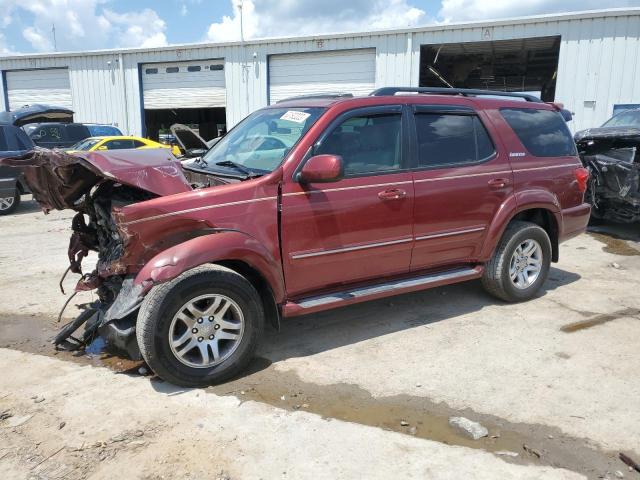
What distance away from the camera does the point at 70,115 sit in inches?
672

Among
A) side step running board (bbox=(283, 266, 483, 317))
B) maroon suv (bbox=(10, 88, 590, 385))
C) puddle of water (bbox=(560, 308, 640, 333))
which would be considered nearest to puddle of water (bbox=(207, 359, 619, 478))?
maroon suv (bbox=(10, 88, 590, 385))

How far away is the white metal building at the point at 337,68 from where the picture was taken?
1448cm

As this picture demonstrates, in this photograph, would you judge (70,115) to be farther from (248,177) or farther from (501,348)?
(501,348)

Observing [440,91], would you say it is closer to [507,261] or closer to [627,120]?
[507,261]

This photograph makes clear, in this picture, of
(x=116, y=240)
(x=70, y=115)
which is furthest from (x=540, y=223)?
(x=70, y=115)

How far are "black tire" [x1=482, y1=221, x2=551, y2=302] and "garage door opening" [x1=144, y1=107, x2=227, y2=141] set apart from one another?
64.8 ft

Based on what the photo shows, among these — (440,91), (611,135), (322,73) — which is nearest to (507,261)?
(440,91)

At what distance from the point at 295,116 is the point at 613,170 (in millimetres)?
6142

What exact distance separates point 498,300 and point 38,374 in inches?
162

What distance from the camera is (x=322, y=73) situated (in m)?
18.1

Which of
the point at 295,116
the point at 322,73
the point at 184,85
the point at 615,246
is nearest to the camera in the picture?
the point at 295,116

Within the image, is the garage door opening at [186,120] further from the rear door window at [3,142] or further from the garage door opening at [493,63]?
the rear door window at [3,142]

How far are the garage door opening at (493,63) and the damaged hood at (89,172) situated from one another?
14.7 meters

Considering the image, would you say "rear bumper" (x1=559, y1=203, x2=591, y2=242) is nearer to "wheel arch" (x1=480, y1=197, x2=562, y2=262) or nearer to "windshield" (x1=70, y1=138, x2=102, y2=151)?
"wheel arch" (x1=480, y1=197, x2=562, y2=262)
